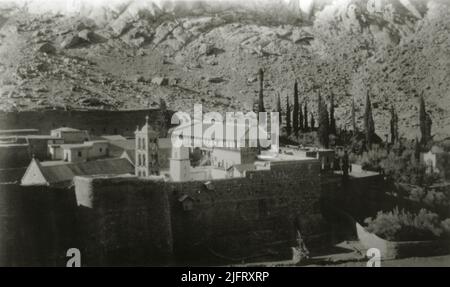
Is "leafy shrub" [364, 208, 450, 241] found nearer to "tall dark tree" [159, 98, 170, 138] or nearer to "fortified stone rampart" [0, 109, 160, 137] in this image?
"tall dark tree" [159, 98, 170, 138]

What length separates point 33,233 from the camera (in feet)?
84.3

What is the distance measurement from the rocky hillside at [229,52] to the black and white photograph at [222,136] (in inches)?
8.7

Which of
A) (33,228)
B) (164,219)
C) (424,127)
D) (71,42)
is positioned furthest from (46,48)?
(33,228)

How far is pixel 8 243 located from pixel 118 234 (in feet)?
15.1

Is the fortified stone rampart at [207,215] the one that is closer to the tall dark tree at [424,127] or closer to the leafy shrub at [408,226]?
the leafy shrub at [408,226]

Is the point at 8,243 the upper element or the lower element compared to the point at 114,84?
lower

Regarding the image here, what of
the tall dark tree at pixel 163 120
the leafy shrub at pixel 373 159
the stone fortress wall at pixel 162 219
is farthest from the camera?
the tall dark tree at pixel 163 120

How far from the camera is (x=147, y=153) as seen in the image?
112 feet

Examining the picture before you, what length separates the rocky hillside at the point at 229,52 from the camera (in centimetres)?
6384

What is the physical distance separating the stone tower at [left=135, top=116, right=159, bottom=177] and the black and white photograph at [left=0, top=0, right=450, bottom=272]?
0.36ft

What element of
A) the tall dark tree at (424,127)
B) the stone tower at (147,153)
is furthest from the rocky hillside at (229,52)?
the stone tower at (147,153)

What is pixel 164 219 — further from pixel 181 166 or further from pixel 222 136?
pixel 222 136
